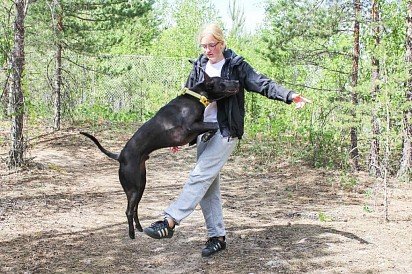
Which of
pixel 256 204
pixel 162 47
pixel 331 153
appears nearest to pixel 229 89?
pixel 256 204

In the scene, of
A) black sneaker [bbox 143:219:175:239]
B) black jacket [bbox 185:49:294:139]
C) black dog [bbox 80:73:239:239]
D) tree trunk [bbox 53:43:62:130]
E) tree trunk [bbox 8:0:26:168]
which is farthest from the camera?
tree trunk [bbox 53:43:62:130]

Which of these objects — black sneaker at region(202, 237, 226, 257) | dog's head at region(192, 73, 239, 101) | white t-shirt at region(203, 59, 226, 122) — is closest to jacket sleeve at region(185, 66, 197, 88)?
white t-shirt at region(203, 59, 226, 122)

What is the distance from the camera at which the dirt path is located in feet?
12.4

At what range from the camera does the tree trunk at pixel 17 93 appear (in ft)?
22.5

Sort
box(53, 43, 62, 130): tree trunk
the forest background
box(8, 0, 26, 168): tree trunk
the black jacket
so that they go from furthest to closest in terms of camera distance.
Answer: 1. box(53, 43, 62, 130): tree trunk
2. box(8, 0, 26, 168): tree trunk
3. the forest background
4. the black jacket

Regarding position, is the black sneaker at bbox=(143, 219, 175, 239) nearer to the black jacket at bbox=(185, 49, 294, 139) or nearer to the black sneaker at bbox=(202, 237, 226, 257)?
the black sneaker at bbox=(202, 237, 226, 257)

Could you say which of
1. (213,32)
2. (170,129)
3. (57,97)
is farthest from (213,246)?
(57,97)

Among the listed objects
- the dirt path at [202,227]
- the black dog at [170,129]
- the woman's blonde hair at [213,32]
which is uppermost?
the woman's blonde hair at [213,32]

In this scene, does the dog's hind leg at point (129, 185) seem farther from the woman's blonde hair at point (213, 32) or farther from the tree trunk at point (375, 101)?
the tree trunk at point (375, 101)

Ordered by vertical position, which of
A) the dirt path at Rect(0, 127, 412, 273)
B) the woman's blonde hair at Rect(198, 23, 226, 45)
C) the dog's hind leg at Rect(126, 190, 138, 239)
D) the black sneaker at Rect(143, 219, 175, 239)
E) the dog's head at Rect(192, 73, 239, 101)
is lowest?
the dirt path at Rect(0, 127, 412, 273)

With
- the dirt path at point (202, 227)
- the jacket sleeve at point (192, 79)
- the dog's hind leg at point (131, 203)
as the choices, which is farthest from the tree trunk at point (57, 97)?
the dog's hind leg at point (131, 203)

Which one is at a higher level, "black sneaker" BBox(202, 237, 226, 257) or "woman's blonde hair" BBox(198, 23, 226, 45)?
"woman's blonde hair" BBox(198, 23, 226, 45)

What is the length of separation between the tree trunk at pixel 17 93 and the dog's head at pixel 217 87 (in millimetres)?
3685

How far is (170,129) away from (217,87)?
0.49 meters
